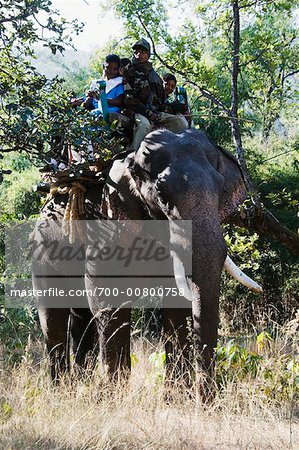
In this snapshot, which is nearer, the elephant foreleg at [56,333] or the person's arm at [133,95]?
the person's arm at [133,95]

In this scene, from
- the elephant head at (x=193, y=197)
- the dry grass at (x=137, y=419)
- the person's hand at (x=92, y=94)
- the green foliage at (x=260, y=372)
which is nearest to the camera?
the dry grass at (x=137, y=419)

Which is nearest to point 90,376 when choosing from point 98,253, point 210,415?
point 98,253

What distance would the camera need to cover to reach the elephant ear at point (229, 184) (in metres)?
5.38

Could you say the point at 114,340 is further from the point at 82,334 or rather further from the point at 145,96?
the point at 145,96

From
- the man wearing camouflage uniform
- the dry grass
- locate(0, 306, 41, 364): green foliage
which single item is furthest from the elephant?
locate(0, 306, 41, 364): green foliage

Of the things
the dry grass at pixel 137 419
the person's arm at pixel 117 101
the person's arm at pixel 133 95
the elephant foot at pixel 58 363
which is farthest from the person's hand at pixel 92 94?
the dry grass at pixel 137 419

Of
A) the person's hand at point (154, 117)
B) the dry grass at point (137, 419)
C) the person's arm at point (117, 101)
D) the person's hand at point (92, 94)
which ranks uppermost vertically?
the person's hand at point (92, 94)

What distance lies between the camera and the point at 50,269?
258 inches

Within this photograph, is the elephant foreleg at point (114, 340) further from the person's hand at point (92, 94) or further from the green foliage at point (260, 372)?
the person's hand at point (92, 94)

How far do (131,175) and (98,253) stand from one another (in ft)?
2.48

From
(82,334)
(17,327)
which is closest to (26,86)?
(82,334)

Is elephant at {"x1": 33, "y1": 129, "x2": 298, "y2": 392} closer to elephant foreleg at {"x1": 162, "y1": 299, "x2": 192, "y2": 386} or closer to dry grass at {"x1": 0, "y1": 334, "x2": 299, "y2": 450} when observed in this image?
elephant foreleg at {"x1": 162, "y1": 299, "x2": 192, "y2": 386}

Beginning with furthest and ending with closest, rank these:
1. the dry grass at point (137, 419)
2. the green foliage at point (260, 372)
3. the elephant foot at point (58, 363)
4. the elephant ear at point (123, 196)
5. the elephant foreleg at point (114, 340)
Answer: the elephant foot at point (58, 363) < the elephant foreleg at point (114, 340) < the elephant ear at point (123, 196) < the green foliage at point (260, 372) < the dry grass at point (137, 419)

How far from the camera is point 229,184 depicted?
5492 mm
